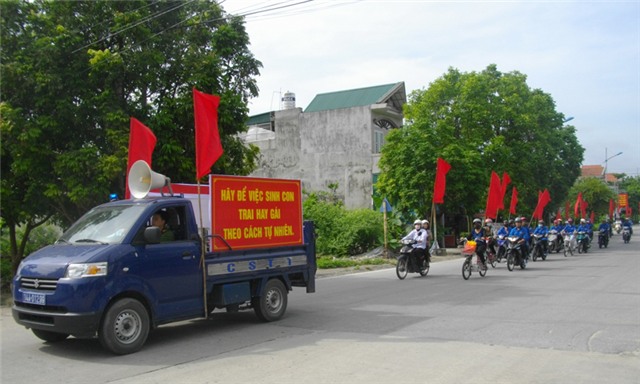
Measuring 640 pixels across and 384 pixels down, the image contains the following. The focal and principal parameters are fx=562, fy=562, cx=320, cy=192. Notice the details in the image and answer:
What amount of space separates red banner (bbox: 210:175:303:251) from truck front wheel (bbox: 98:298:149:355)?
5.04ft

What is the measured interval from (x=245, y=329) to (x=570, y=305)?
638cm

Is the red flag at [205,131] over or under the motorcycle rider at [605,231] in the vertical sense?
over

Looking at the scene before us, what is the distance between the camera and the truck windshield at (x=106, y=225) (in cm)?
741

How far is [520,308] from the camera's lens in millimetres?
10555

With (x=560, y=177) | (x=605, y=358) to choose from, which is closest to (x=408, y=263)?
(x=605, y=358)

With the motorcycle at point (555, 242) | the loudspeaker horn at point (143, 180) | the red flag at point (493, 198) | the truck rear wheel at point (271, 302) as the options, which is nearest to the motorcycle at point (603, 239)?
the motorcycle at point (555, 242)

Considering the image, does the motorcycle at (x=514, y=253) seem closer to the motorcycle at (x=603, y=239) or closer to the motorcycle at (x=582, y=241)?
the motorcycle at (x=582, y=241)

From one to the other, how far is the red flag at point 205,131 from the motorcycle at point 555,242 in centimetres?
2194

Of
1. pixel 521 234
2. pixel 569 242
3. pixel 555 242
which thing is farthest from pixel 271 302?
pixel 555 242

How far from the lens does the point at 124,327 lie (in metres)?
7.10

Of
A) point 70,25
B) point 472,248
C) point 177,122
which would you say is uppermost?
point 70,25

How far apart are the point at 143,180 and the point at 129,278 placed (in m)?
1.79

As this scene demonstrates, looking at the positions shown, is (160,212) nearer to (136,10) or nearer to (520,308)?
(520,308)

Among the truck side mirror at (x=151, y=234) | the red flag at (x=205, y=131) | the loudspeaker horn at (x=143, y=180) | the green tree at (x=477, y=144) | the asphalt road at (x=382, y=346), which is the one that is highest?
the green tree at (x=477, y=144)
